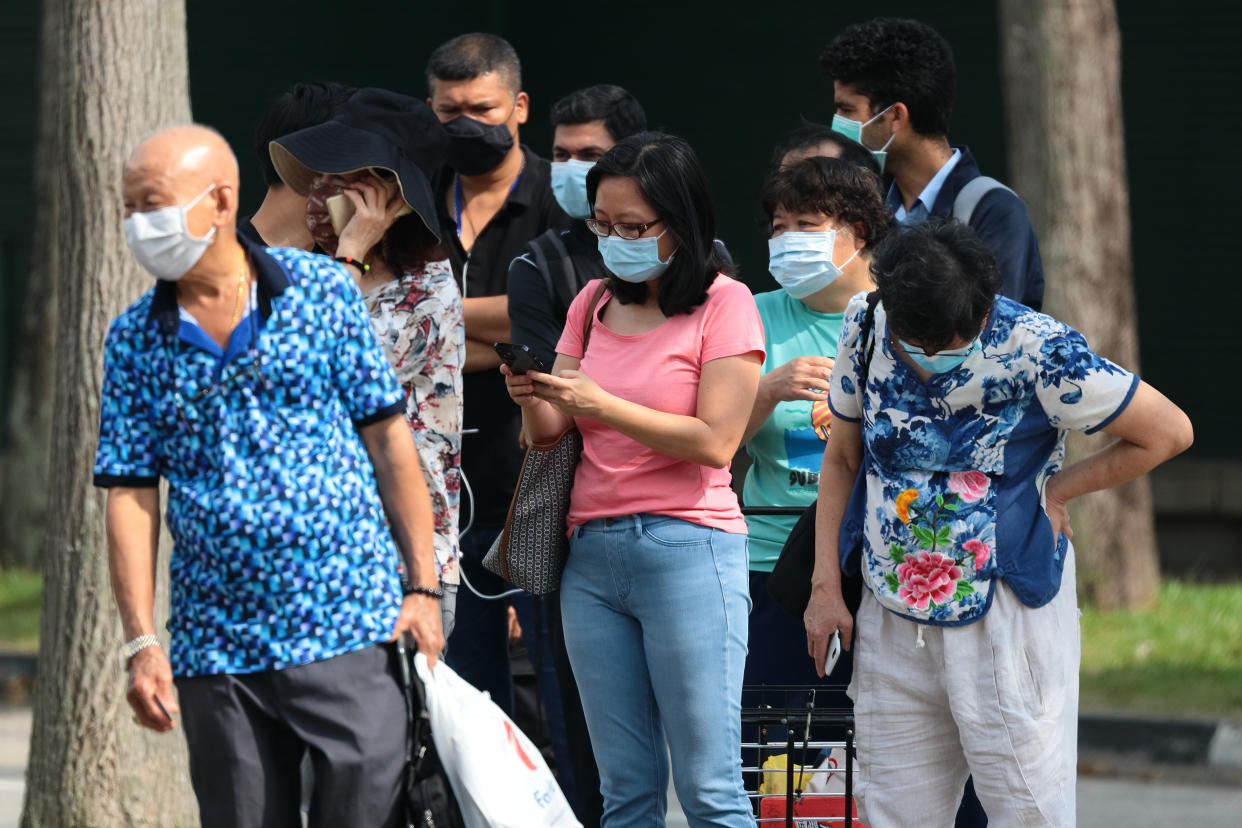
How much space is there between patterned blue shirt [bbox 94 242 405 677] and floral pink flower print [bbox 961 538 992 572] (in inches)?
45.1

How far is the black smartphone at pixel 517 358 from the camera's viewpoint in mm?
3396

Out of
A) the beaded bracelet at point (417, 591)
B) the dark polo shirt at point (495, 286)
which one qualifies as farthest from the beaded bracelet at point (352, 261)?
the beaded bracelet at point (417, 591)

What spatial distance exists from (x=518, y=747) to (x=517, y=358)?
0.78m

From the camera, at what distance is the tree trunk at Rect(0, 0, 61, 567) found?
1027 centimetres

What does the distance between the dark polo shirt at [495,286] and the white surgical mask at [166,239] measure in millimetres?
1200

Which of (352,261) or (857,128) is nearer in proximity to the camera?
(352,261)

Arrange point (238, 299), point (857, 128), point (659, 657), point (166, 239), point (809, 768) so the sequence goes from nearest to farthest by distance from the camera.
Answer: point (166, 239) → point (238, 299) → point (659, 657) → point (809, 768) → point (857, 128)

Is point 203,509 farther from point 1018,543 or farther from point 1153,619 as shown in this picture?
point 1153,619

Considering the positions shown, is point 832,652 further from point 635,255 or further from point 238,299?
point 238,299

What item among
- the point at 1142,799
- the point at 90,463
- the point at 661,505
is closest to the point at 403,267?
the point at 661,505

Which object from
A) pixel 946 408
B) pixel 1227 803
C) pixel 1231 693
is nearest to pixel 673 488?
pixel 946 408

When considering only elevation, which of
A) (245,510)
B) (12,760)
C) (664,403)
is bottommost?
(12,760)

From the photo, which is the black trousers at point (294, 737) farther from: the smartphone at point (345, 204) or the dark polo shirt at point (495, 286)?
the dark polo shirt at point (495, 286)

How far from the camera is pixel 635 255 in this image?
3.67 meters
